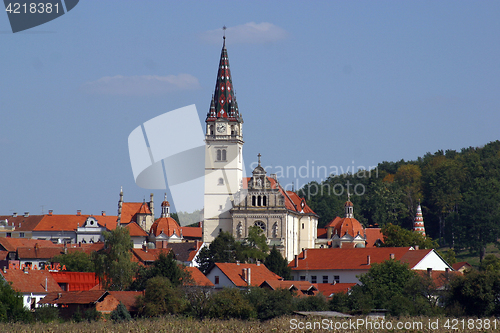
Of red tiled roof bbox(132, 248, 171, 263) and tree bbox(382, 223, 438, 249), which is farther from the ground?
tree bbox(382, 223, 438, 249)

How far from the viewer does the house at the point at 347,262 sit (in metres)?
75.6

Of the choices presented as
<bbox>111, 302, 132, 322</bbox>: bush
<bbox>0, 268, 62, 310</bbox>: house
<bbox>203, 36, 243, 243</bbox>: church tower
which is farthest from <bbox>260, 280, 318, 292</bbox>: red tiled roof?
<bbox>203, 36, 243, 243</bbox>: church tower

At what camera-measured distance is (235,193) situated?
301ft

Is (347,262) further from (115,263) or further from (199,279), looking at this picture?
(115,263)

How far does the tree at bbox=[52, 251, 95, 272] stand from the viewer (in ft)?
248

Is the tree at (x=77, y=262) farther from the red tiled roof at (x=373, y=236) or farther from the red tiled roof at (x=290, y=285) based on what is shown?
the red tiled roof at (x=373, y=236)

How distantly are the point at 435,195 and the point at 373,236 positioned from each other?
54.7ft

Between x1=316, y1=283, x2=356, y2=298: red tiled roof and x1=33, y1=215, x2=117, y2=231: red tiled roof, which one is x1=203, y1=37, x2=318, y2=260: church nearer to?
x1=316, y1=283, x2=356, y2=298: red tiled roof

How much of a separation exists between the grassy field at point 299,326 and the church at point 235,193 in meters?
43.8

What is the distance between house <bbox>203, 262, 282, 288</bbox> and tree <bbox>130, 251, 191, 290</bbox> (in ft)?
10.9

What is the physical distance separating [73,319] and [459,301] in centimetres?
2123

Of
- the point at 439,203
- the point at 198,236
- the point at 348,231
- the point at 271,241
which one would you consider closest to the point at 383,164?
the point at 439,203

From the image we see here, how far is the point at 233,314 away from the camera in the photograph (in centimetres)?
5069

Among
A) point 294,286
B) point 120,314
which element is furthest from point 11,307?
point 294,286
